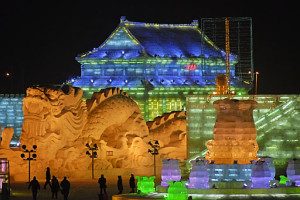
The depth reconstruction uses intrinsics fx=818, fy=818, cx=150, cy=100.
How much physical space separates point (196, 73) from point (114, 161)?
755 inches

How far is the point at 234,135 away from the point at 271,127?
13.6 metres

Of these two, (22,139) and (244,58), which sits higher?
(244,58)

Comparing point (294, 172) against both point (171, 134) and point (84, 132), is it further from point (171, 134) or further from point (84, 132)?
point (171, 134)

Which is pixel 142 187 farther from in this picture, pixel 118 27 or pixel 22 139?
pixel 118 27

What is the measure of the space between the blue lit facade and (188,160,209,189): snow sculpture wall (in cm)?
3065

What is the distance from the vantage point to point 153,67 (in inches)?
2532

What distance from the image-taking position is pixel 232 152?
3362cm

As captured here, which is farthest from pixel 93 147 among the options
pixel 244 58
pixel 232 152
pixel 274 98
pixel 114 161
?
pixel 244 58

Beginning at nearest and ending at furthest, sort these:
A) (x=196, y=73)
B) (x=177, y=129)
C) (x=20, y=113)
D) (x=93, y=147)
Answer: (x=93, y=147)
(x=177, y=129)
(x=20, y=113)
(x=196, y=73)

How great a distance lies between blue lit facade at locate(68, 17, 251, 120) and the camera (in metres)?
62.5

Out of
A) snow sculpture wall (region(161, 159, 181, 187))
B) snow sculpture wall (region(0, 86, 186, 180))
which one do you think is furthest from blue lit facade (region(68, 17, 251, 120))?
snow sculpture wall (region(161, 159, 181, 187))

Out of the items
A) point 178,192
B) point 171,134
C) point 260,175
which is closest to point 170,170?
point 260,175

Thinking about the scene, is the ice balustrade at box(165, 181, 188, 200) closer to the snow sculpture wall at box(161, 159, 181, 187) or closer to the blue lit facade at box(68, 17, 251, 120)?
the snow sculpture wall at box(161, 159, 181, 187)

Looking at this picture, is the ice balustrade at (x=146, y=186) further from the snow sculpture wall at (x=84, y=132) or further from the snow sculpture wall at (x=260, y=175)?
the snow sculpture wall at (x=84, y=132)
